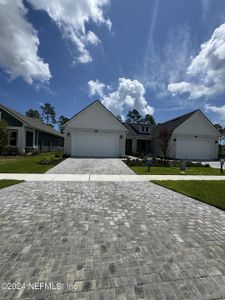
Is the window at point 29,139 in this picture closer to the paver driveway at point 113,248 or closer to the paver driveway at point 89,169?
the paver driveway at point 89,169

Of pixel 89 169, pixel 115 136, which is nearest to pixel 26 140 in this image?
pixel 115 136

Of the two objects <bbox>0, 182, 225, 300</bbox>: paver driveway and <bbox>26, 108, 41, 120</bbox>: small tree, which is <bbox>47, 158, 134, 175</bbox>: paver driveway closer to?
<bbox>0, 182, 225, 300</bbox>: paver driveway

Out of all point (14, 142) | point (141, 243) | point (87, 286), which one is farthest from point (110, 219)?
point (14, 142)

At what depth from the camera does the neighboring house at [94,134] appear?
21391 millimetres

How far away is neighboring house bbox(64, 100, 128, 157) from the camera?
70.2 ft

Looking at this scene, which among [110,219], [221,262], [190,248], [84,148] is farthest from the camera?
[84,148]

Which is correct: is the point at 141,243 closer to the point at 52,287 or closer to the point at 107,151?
the point at 52,287

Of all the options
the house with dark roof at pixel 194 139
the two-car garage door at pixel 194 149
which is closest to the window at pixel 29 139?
the house with dark roof at pixel 194 139

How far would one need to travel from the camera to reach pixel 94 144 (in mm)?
21625

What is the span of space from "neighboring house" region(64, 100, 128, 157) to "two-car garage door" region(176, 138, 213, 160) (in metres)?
7.34

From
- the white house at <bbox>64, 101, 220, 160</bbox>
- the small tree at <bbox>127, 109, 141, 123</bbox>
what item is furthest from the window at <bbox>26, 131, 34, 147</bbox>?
the small tree at <bbox>127, 109, 141, 123</bbox>

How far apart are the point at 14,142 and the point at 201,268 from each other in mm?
22828

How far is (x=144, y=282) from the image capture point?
2328mm

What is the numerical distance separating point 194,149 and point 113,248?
75.5 ft
